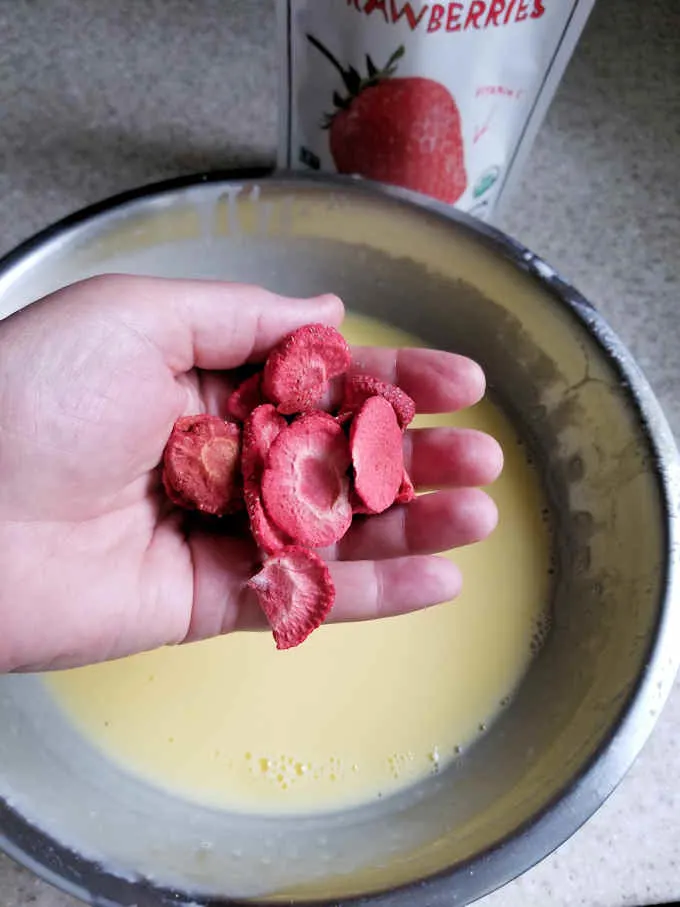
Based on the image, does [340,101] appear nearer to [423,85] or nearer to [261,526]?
[423,85]

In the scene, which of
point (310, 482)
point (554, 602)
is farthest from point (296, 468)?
point (554, 602)

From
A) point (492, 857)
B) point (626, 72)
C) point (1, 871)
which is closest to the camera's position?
point (492, 857)

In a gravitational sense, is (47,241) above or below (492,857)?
above

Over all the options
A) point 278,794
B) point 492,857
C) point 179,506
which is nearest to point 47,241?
point 179,506

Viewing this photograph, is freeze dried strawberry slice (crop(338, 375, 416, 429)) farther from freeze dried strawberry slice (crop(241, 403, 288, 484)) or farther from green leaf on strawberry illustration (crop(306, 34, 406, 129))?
green leaf on strawberry illustration (crop(306, 34, 406, 129))

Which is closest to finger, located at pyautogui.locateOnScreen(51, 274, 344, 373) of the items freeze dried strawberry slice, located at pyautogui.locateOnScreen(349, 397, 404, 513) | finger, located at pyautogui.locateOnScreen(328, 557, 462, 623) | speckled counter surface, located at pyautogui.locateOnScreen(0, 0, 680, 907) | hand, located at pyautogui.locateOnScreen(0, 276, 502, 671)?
hand, located at pyautogui.locateOnScreen(0, 276, 502, 671)

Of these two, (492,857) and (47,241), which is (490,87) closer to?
(47,241)
